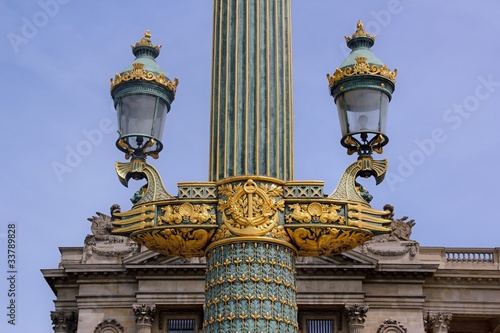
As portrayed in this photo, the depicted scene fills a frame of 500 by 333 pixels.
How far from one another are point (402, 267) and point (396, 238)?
1.71 meters

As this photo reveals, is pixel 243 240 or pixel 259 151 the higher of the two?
pixel 259 151

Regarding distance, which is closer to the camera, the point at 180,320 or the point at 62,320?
the point at 180,320

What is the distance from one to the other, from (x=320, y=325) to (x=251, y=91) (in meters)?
41.2

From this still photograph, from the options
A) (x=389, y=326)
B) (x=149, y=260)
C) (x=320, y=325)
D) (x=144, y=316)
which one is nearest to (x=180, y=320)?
(x=144, y=316)

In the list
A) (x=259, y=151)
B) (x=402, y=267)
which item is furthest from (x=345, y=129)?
(x=402, y=267)

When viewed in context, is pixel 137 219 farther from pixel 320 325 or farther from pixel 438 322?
pixel 438 322

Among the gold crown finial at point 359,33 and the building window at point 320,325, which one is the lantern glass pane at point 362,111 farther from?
the building window at point 320,325

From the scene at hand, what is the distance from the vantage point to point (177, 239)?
1173cm

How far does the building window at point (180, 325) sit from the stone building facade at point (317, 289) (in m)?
0.05

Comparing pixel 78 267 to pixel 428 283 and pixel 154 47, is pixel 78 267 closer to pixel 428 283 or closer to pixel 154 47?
pixel 428 283

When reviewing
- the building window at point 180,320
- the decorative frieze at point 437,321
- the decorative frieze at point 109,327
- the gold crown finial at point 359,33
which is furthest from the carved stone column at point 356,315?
the gold crown finial at point 359,33

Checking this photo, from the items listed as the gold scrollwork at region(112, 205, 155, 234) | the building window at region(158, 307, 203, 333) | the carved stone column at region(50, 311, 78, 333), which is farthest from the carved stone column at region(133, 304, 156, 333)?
the gold scrollwork at region(112, 205, 155, 234)

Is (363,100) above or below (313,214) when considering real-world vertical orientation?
above

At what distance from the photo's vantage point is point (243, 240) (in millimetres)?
11414
